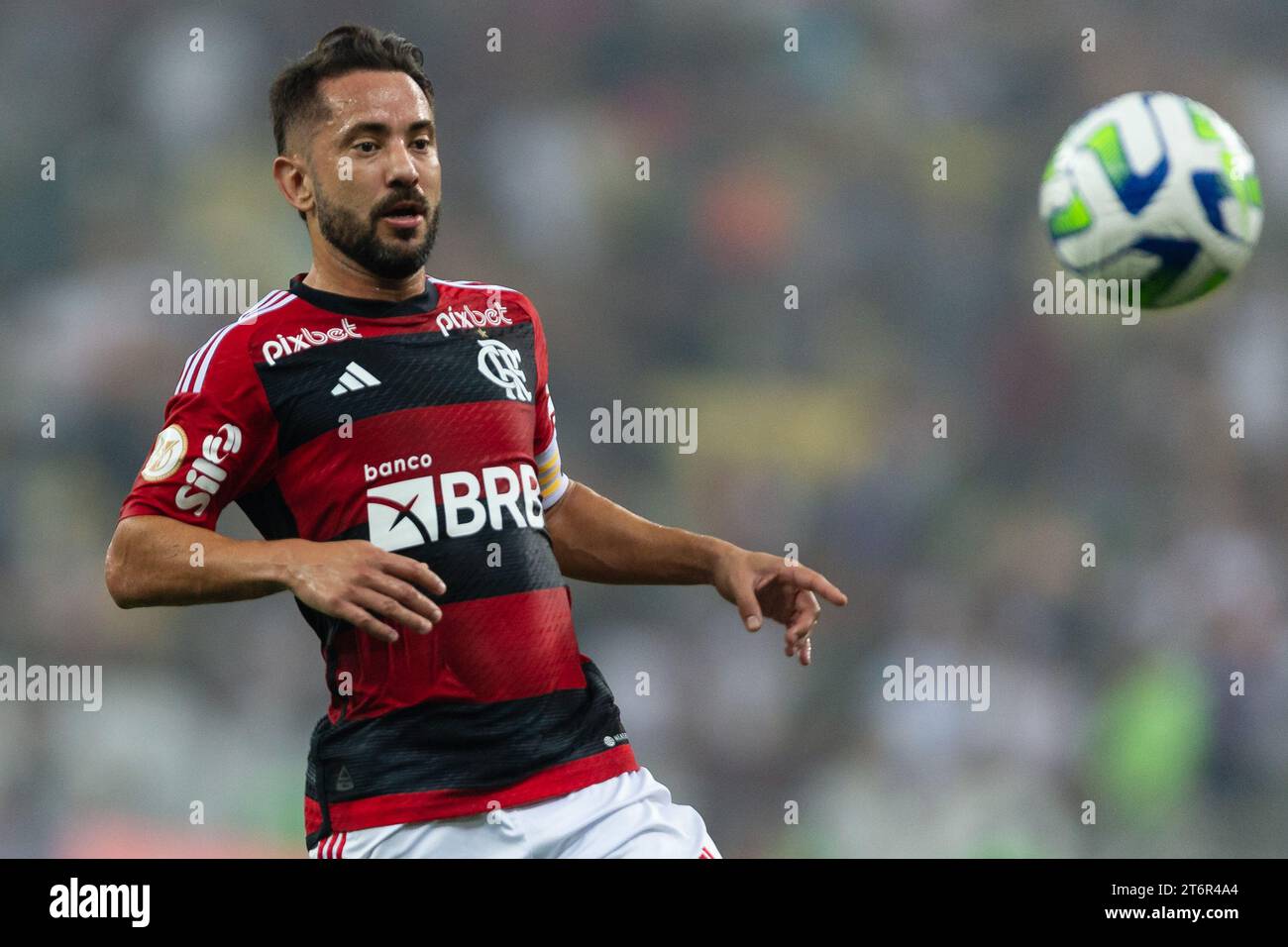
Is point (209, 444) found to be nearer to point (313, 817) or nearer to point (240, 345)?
point (240, 345)

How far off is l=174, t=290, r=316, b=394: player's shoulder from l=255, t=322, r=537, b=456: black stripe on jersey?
0.16 feet

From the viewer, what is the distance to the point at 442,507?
330 cm

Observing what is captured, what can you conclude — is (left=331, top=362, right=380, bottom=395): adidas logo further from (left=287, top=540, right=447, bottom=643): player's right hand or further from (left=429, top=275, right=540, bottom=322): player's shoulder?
(left=287, top=540, right=447, bottom=643): player's right hand

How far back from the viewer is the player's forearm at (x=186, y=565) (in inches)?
120

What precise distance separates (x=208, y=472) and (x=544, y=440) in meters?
0.85

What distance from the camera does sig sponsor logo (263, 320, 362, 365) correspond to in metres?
3.34

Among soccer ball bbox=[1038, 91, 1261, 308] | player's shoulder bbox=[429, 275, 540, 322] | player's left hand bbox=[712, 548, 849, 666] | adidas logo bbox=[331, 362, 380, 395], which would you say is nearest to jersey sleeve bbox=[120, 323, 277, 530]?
adidas logo bbox=[331, 362, 380, 395]

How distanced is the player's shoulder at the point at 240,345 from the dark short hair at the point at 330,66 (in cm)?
43

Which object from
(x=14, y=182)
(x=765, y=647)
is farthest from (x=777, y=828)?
(x=14, y=182)

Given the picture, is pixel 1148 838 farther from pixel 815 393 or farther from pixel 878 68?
pixel 878 68

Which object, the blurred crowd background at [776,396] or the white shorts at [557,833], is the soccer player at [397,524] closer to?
the white shorts at [557,833]

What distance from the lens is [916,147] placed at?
791 centimetres

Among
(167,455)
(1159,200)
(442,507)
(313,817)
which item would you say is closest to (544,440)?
(442,507)

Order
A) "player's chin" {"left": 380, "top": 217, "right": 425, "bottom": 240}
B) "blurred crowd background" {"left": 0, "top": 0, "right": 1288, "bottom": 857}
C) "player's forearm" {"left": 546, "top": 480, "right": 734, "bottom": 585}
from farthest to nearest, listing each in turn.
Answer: "blurred crowd background" {"left": 0, "top": 0, "right": 1288, "bottom": 857}, "player's forearm" {"left": 546, "top": 480, "right": 734, "bottom": 585}, "player's chin" {"left": 380, "top": 217, "right": 425, "bottom": 240}
